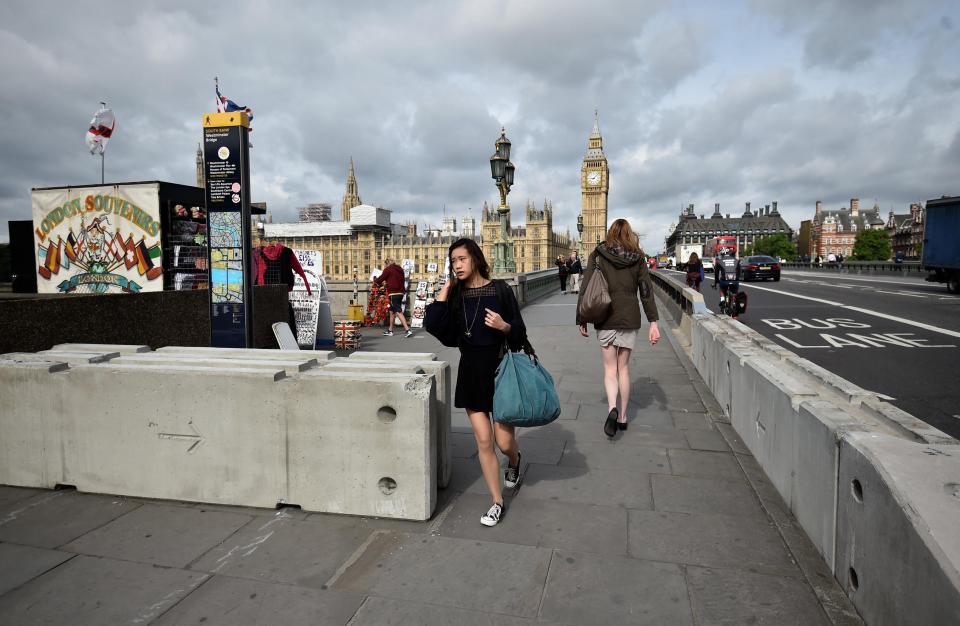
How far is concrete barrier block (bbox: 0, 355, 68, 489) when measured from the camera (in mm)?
3934

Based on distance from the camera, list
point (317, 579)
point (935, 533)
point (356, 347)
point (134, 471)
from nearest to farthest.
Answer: point (935, 533)
point (317, 579)
point (134, 471)
point (356, 347)

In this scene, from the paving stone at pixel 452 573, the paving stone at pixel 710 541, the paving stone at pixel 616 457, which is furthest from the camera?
the paving stone at pixel 616 457

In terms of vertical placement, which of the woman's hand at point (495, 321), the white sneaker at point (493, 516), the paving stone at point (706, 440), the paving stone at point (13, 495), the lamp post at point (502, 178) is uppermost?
the lamp post at point (502, 178)

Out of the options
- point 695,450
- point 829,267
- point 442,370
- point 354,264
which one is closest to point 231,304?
point 442,370

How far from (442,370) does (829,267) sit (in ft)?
220

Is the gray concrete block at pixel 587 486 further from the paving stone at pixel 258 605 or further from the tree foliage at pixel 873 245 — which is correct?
the tree foliage at pixel 873 245

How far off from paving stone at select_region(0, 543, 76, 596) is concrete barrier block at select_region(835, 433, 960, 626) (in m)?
3.75

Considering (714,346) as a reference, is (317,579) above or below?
below

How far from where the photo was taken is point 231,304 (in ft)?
22.7

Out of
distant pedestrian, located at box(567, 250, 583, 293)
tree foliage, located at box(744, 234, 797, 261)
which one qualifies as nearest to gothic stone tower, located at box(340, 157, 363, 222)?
tree foliage, located at box(744, 234, 797, 261)

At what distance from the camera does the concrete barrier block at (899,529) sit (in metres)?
1.87

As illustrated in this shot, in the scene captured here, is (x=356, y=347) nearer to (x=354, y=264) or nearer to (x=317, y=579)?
(x=317, y=579)

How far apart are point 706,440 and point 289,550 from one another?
142 inches

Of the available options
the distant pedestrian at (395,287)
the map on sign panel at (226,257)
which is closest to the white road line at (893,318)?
the distant pedestrian at (395,287)
